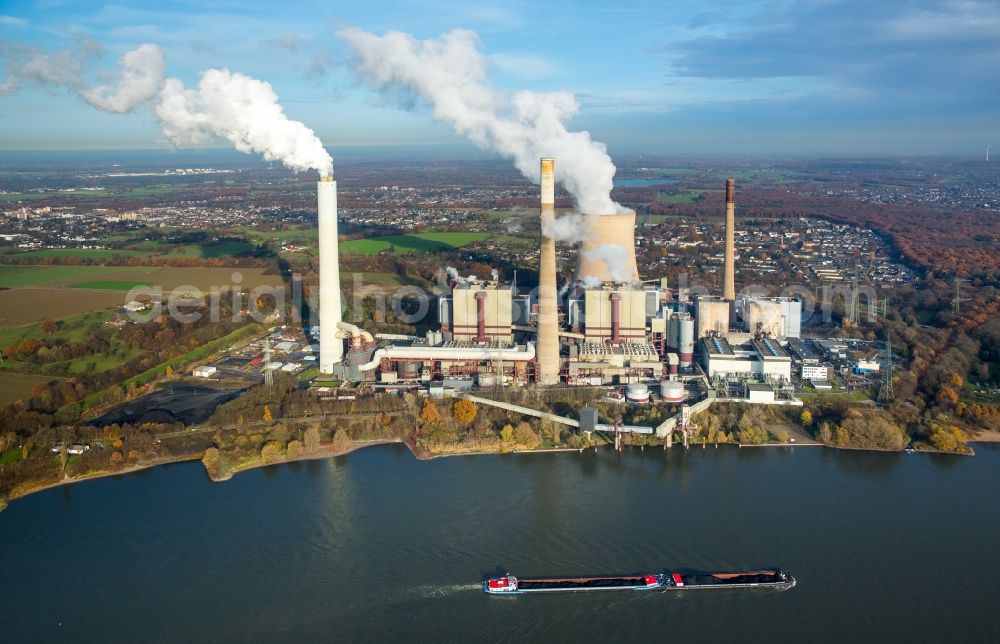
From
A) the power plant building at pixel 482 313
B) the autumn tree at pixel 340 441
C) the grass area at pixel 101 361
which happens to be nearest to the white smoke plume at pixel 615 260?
the power plant building at pixel 482 313

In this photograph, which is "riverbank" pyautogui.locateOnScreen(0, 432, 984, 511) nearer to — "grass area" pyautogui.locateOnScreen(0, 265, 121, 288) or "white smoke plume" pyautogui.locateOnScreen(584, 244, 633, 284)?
"white smoke plume" pyautogui.locateOnScreen(584, 244, 633, 284)

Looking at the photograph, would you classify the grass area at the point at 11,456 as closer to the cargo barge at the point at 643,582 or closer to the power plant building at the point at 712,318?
the cargo barge at the point at 643,582

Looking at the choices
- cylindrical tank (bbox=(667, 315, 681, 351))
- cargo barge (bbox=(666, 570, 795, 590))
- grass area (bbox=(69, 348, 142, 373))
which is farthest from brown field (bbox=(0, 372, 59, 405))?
cylindrical tank (bbox=(667, 315, 681, 351))

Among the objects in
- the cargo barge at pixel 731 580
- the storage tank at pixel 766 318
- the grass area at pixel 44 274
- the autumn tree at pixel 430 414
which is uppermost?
the grass area at pixel 44 274

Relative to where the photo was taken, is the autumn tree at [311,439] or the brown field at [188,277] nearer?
the autumn tree at [311,439]

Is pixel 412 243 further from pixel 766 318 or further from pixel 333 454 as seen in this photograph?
pixel 333 454

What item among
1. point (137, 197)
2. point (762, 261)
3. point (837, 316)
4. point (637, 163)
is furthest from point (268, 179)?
point (837, 316)
